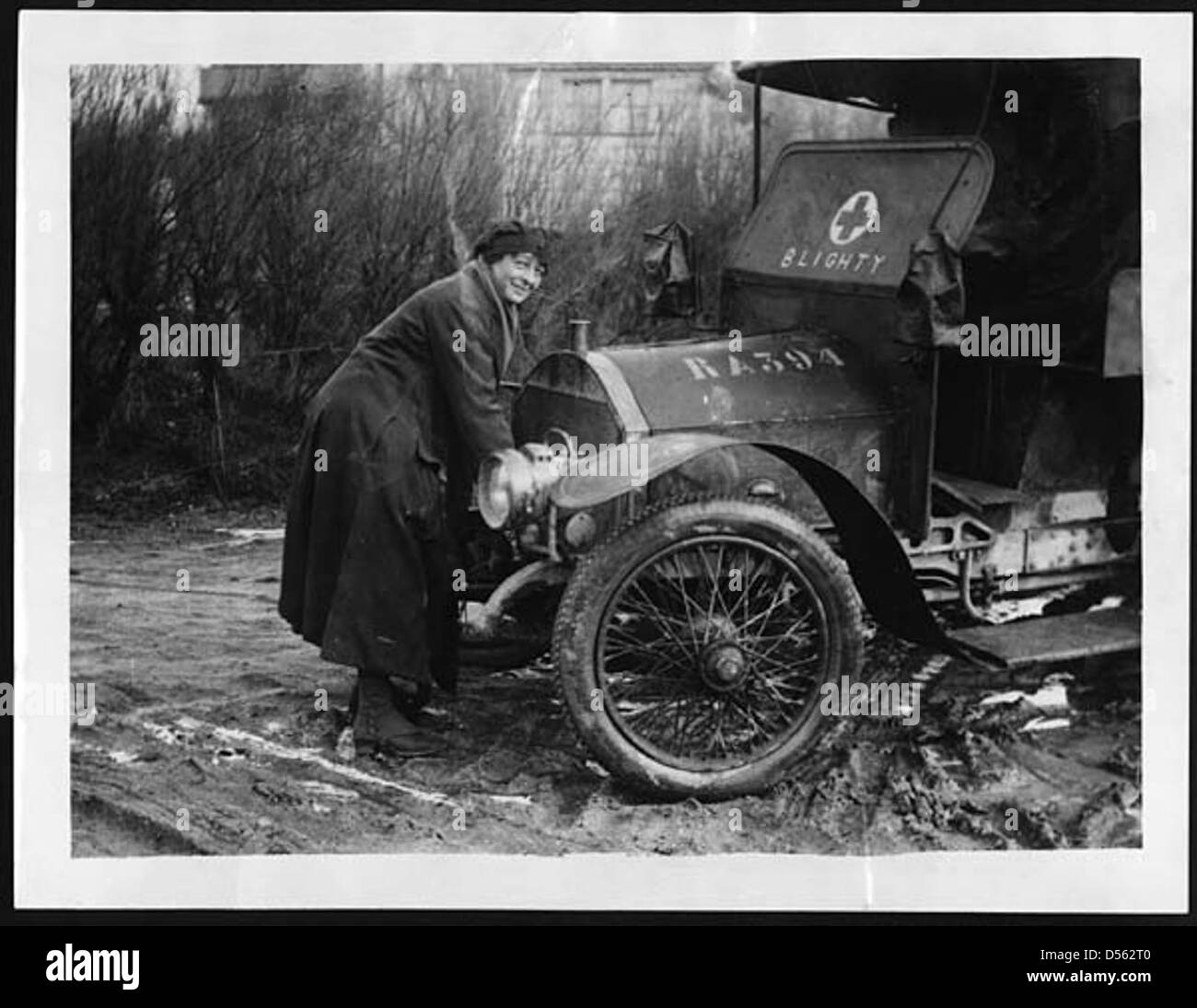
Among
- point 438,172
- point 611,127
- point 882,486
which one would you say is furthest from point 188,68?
point 882,486

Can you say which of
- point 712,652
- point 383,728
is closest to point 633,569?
point 712,652

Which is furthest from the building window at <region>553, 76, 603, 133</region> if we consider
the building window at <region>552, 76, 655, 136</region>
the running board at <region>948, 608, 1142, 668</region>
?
the running board at <region>948, 608, 1142, 668</region>

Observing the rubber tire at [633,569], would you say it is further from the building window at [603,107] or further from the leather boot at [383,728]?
the building window at [603,107]

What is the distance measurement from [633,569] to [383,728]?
2.30ft

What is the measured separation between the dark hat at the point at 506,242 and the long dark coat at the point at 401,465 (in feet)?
0.13

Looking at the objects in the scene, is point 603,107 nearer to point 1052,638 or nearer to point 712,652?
point 712,652

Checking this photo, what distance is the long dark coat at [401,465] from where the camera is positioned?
4117 mm

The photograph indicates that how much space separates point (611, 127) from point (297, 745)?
152 cm

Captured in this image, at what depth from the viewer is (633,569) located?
154 inches

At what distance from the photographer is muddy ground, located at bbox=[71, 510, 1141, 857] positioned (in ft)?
13.7

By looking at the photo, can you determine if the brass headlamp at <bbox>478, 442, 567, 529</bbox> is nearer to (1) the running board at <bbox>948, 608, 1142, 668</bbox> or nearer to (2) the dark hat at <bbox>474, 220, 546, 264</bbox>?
(2) the dark hat at <bbox>474, 220, 546, 264</bbox>

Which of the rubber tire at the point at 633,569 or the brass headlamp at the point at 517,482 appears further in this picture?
the brass headlamp at the point at 517,482

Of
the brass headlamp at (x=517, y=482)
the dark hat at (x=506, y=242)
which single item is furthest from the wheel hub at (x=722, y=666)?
the dark hat at (x=506, y=242)
